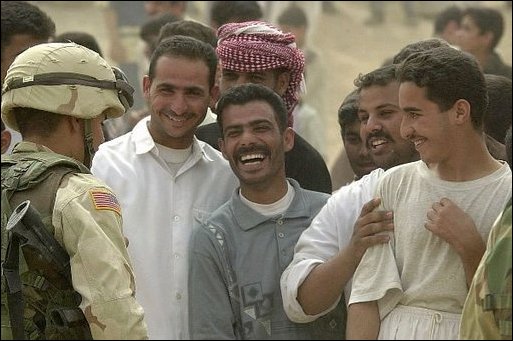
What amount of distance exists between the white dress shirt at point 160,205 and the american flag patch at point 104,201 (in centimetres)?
70

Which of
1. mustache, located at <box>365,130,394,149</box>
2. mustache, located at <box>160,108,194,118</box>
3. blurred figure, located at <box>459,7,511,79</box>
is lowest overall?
blurred figure, located at <box>459,7,511,79</box>

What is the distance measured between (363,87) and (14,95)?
1.29 meters

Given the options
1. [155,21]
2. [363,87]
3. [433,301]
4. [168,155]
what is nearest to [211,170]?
[168,155]

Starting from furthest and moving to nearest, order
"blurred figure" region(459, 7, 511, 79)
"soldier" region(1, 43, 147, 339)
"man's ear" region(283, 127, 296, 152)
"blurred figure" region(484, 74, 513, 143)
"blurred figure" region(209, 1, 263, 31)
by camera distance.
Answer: "blurred figure" region(459, 7, 511, 79) < "blurred figure" region(209, 1, 263, 31) < "blurred figure" region(484, 74, 513, 143) < "man's ear" region(283, 127, 296, 152) < "soldier" region(1, 43, 147, 339)

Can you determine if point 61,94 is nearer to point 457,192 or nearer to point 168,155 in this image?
point 168,155

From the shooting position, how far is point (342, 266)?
3930 millimetres

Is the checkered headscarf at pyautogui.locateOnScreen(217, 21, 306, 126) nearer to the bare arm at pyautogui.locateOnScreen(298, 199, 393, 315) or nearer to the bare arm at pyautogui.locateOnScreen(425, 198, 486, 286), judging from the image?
the bare arm at pyautogui.locateOnScreen(298, 199, 393, 315)

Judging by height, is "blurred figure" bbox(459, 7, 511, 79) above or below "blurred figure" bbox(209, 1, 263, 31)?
below

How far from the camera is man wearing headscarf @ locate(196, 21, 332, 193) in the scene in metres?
4.96

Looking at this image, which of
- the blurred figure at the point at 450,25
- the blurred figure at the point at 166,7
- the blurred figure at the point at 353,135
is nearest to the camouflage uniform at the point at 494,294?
the blurred figure at the point at 353,135

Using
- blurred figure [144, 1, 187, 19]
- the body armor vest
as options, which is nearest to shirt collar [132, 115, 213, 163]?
the body armor vest

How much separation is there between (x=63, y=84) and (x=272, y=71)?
1325 millimetres

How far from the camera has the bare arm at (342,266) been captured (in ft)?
12.7

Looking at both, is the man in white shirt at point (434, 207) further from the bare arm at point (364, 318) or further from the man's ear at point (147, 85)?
the man's ear at point (147, 85)
